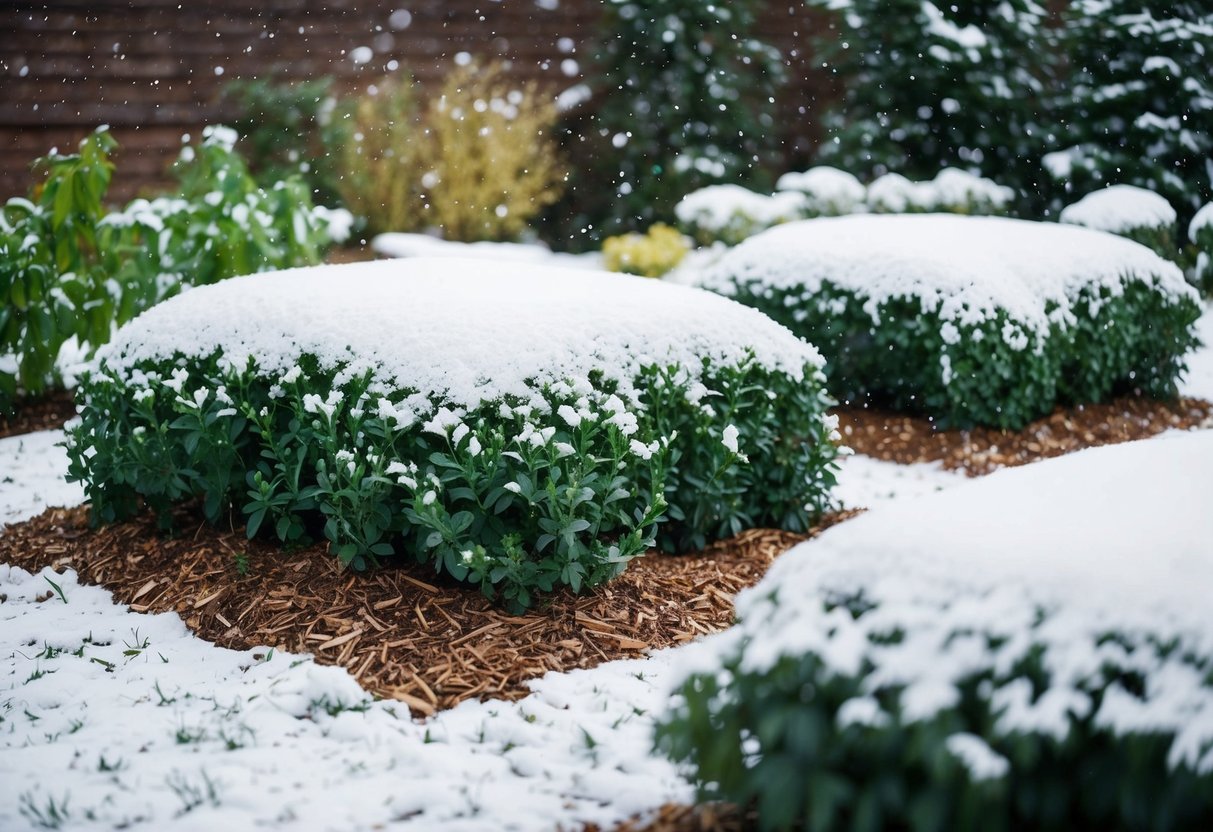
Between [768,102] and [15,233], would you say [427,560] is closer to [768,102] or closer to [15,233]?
[15,233]

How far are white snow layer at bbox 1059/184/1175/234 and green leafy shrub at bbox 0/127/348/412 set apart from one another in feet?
20.2

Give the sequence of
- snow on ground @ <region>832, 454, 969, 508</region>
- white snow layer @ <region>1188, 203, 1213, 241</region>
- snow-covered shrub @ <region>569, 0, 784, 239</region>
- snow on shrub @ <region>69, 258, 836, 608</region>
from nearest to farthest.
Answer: snow on shrub @ <region>69, 258, 836, 608</region> → snow on ground @ <region>832, 454, 969, 508</region> → white snow layer @ <region>1188, 203, 1213, 241</region> → snow-covered shrub @ <region>569, 0, 784, 239</region>

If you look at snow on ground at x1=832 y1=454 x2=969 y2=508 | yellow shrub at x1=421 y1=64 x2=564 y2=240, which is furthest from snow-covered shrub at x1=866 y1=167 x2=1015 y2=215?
snow on ground at x1=832 y1=454 x2=969 y2=508

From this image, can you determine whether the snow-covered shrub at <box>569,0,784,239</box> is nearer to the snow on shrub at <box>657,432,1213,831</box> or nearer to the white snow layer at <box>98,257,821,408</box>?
the white snow layer at <box>98,257,821,408</box>

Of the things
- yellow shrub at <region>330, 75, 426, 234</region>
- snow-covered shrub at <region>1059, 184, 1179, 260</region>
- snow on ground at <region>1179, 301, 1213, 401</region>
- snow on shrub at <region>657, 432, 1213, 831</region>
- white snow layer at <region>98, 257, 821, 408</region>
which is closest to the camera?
snow on shrub at <region>657, 432, 1213, 831</region>

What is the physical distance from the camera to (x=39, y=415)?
17.8 feet

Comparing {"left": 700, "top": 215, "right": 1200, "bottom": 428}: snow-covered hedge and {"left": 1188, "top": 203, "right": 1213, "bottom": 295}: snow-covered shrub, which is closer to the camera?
{"left": 700, "top": 215, "right": 1200, "bottom": 428}: snow-covered hedge

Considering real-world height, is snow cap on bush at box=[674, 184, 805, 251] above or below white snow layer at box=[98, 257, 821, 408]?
below

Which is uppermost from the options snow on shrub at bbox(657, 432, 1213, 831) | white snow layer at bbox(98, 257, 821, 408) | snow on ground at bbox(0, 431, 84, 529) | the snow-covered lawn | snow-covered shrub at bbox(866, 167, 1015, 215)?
snow on shrub at bbox(657, 432, 1213, 831)

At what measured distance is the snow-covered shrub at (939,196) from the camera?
9.10 metres

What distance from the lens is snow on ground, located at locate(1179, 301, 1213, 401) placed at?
21.2 feet

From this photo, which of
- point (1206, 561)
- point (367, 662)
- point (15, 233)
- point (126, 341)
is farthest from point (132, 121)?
point (1206, 561)

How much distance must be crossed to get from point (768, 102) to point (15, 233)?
8905 millimetres

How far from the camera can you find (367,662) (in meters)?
2.68
